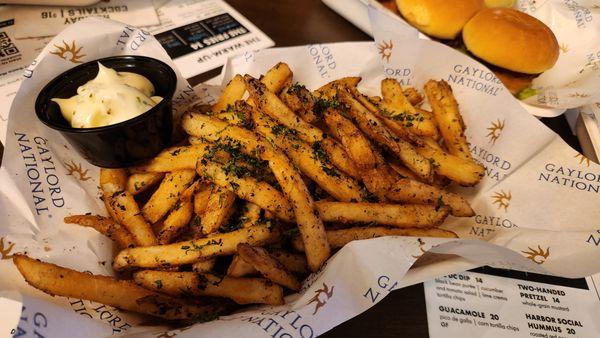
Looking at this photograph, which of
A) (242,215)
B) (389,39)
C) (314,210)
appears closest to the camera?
(314,210)

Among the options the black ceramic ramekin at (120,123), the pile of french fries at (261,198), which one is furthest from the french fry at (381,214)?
the black ceramic ramekin at (120,123)

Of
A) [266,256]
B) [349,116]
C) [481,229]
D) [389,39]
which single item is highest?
[389,39]

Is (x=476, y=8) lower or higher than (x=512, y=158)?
higher

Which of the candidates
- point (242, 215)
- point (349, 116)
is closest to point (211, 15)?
point (349, 116)

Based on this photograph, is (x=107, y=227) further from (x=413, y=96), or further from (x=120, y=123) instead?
(x=413, y=96)

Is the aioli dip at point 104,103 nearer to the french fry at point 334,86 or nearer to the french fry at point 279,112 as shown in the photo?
the french fry at point 279,112

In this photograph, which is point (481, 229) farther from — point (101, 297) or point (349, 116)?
point (101, 297)

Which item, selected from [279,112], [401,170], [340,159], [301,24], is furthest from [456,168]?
[301,24]
